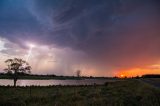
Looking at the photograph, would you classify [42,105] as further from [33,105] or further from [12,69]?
[12,69]

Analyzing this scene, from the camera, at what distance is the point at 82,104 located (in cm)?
1900

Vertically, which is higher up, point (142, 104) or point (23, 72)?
point (23, 72)

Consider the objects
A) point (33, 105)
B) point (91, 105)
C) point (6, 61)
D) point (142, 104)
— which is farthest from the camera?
point (6, 61)

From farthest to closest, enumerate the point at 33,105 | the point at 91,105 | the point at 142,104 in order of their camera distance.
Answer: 1. the point at 33,105
2. the point at 91,105
3. the point at 142,104

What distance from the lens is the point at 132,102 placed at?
1875cm

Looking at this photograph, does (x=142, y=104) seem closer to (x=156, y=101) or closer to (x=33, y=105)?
(x=156, y=101)

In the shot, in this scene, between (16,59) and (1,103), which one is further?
(16,59)

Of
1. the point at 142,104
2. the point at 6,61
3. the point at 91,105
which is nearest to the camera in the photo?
the point at 142,104

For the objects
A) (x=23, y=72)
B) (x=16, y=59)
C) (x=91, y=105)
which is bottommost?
(x=91, y=105)

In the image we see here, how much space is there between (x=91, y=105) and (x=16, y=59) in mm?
61844

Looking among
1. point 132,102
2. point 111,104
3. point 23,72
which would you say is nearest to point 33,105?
point 111,104

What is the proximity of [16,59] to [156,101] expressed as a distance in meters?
65.1

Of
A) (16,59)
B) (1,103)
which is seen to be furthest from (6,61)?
(1,103)

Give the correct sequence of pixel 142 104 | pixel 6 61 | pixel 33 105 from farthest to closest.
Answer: pixel 6 61 → pixel 33 105 → pixel 142 104
